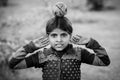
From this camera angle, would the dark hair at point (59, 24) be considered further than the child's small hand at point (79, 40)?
No

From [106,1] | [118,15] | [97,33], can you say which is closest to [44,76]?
[97,33]

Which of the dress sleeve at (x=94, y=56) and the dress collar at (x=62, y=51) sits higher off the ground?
the dress collar at (x=62, y=51)

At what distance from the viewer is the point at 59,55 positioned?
3.51m

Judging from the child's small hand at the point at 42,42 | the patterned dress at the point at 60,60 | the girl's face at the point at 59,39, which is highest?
the girl's face at the point at 59,39

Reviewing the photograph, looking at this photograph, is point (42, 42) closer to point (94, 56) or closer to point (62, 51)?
point (62, 51)

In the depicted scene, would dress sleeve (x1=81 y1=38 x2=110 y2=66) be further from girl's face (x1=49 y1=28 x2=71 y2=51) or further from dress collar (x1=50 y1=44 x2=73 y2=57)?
girl's face (x1=49 y1=28 x2=71 y2=51)

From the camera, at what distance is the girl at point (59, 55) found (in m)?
3.44

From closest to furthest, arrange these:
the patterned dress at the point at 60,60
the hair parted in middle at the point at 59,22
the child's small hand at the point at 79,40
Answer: the hair parted in middle at the point at 59,22 < the patterned dress at the point at 60,60 < the child's small hand at the point at 79,40

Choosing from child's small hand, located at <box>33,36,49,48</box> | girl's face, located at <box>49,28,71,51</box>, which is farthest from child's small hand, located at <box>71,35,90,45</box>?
child's small hand, located at <box>33,36,49,48</box>

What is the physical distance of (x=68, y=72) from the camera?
3500 mm

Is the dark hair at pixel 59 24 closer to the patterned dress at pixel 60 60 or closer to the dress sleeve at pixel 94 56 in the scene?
the patterned dress at pixel 60 60

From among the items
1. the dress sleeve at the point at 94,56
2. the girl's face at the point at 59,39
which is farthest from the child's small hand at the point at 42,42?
the dress sleeve at the point at 94,56

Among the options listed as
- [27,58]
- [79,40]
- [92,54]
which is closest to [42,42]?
[27,58]

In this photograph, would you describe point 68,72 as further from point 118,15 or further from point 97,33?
point 118,15
